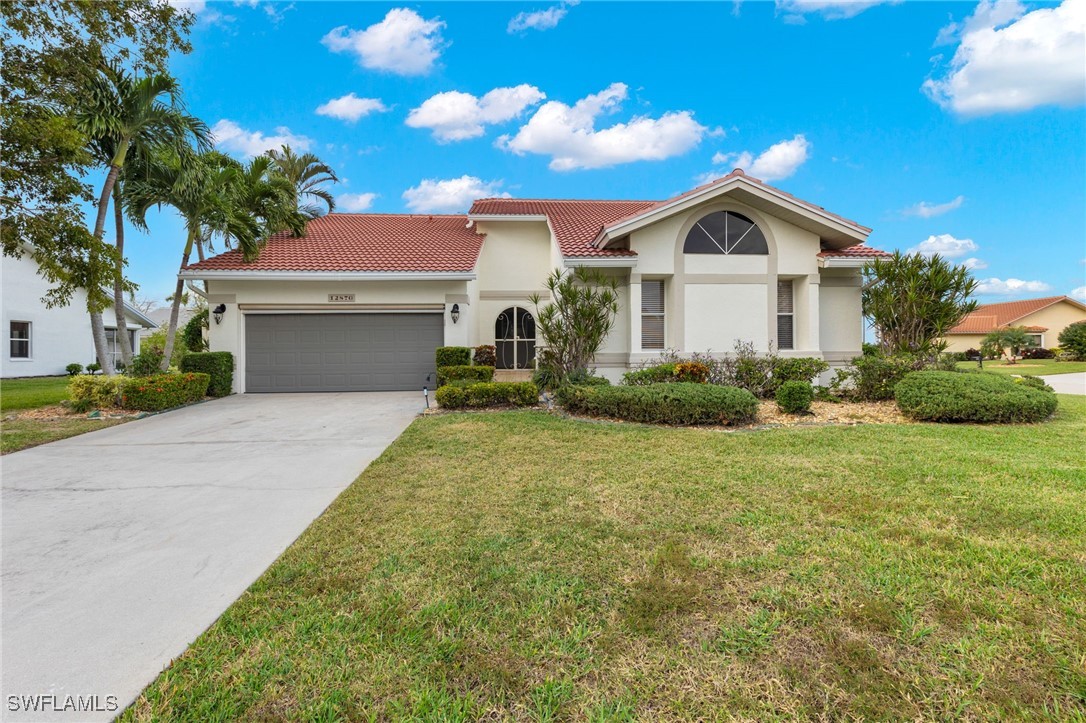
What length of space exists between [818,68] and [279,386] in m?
19.3

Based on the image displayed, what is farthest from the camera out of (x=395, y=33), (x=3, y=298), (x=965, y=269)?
(x=3, y=298)

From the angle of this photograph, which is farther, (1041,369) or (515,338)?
(1041,369)

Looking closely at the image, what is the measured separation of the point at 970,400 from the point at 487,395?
895cm

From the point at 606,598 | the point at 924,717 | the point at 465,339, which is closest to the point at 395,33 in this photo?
the point at 465,339

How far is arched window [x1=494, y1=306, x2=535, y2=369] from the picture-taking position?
16422 mm

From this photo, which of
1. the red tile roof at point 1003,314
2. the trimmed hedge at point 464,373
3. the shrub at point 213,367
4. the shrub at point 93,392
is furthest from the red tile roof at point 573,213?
the red tile roof at point 1003,314

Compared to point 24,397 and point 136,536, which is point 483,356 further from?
point 24,397

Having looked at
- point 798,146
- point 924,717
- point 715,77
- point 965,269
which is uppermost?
point 715,77

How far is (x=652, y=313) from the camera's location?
12430 millimetres

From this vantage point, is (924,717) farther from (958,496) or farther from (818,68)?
(818,68)

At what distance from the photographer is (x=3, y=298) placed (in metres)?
18.6

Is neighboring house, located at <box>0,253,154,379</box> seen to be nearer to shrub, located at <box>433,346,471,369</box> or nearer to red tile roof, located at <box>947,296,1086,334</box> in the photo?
shrub, located at <box>433,346,471,369</box>

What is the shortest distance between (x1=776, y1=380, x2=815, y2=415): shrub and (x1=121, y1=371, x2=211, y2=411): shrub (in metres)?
13.2

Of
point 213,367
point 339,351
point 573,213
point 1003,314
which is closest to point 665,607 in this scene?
point 339,351
